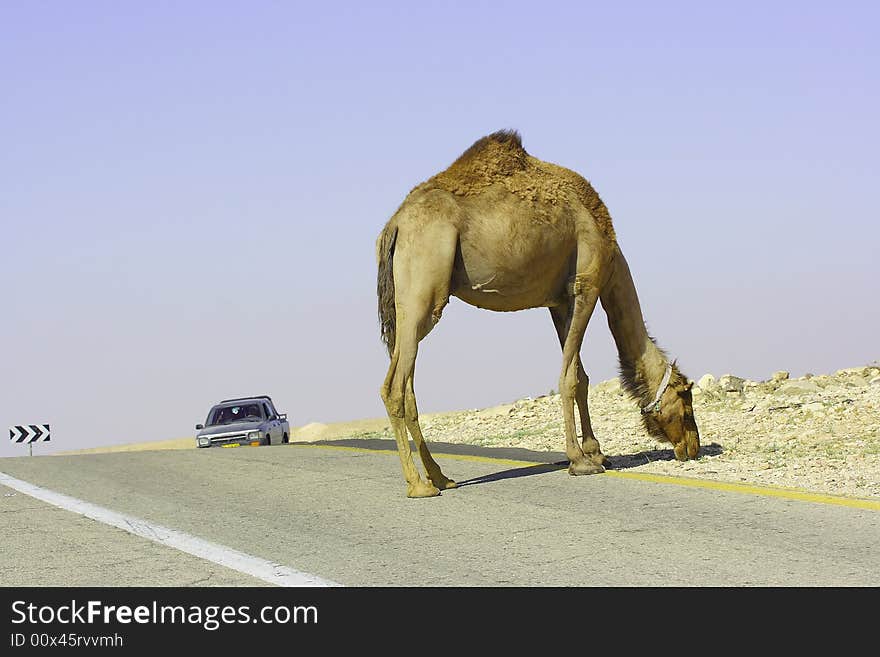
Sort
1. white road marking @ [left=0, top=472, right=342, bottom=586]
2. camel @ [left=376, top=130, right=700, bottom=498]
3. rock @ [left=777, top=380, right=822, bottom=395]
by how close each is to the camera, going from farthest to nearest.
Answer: rock @ [left=777, top=380, right=822, bottom=395]
camel @ [left=376, top=130, right=700, bottom=498]
white road marking @ [left=0, top=472, right=342, bottom=586]

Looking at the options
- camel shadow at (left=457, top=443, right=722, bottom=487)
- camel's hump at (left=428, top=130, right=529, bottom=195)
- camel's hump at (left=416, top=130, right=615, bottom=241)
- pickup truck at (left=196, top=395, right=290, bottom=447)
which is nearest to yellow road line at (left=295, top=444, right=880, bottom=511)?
camel shadow at (left=457, top=443, right=722, bottom=487)

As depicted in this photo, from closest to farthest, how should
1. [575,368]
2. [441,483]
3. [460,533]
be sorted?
1. [460,533]
2. [441,483]
3. [575,368]

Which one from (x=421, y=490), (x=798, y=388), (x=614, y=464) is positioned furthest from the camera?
(x=798, y=388)

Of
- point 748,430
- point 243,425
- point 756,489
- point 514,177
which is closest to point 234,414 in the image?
point 243,425

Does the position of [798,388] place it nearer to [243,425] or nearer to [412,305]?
[412,305]

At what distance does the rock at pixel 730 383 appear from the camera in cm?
1784

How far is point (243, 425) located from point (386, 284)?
12331 millimetres

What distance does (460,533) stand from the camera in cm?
806

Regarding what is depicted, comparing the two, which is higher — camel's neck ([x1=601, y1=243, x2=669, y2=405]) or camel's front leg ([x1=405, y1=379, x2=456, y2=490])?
camel's neck ([x1=601, y1=243, x2=669, y2=405])

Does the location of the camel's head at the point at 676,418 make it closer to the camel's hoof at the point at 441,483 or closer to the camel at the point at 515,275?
the camel at the point at 515,275

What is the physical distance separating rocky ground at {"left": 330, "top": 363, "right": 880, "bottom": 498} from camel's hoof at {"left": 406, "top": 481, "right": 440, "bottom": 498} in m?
2.83

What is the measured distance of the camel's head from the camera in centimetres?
1208

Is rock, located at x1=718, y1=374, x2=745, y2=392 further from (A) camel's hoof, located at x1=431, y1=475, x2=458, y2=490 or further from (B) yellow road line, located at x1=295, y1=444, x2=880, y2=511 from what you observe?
(A) camel's hoof, located at x1=431, y1=475, x2=458, y2=490
